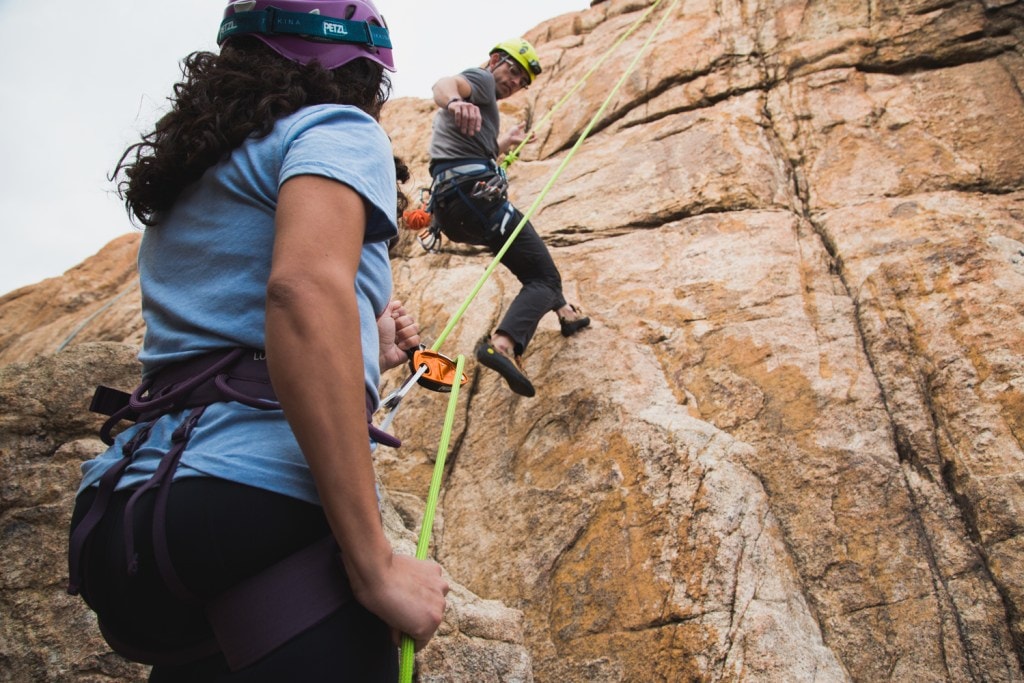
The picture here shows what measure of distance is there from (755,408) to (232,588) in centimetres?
332

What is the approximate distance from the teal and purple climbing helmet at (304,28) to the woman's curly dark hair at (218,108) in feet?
0.08

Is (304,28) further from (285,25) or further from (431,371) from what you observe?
(431,371)

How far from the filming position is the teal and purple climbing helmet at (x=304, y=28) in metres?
1.46

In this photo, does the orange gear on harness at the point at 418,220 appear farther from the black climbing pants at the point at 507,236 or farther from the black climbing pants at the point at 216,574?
the black climbing pants at the point at 216,574

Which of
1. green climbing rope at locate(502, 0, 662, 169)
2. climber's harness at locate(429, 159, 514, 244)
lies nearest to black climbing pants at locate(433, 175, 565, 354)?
climber's harness at locate(429, 159, 514, 244)

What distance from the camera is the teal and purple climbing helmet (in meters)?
1.46

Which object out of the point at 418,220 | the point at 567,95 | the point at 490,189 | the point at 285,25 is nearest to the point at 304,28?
the point at 285,25

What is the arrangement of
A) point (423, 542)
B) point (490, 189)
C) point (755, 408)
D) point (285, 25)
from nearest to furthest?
point (285, 25) → point (423, 542) → point (755, 408) → point (490, 189)

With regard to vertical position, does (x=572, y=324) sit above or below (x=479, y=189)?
below

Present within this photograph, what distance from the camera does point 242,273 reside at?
1.29m

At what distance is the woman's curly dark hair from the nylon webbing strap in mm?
27

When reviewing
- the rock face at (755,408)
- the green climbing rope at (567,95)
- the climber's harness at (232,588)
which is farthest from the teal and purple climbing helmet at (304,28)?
the green climbing rope at (567,95)

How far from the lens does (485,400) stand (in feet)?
15.7

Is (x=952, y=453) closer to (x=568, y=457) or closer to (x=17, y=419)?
(x=568, y=457)
